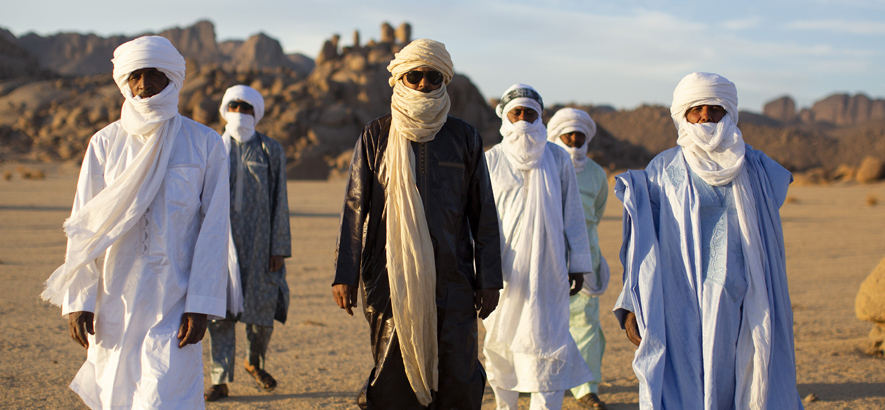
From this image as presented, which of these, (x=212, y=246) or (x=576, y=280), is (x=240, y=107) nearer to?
(x=212, y=246)

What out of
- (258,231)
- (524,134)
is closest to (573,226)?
(524,134)

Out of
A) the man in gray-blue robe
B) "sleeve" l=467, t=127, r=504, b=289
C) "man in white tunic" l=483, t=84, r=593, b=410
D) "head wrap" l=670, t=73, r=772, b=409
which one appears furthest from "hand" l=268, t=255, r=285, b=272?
"head wrap" l=670, t=73, r=772, b=409

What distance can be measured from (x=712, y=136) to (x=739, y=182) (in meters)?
0.24

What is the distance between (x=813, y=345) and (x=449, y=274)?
5133 millimetres

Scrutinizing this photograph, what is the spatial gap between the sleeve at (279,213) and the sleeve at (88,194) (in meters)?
2.05

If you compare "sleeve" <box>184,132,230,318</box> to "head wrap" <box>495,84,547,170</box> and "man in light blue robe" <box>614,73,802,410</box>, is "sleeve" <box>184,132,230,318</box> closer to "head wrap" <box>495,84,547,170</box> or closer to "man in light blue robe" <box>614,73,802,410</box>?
"man in light blue robe" <box>614,73,802,410</box>

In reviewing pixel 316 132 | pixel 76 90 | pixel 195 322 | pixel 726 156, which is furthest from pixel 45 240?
pixel 76 90

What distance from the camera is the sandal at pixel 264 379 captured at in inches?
214

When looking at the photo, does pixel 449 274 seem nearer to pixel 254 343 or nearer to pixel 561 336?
pixel 561 336

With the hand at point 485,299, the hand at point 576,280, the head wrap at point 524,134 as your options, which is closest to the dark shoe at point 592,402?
the hand at point 576,280

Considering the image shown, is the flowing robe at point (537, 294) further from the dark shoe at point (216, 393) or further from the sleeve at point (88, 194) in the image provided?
the sleeve at point (88, 194)

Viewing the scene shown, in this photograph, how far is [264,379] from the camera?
215 inches

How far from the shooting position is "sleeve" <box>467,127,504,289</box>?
11.7ft

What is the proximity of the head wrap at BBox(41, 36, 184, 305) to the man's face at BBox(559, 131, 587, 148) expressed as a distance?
131 inches
